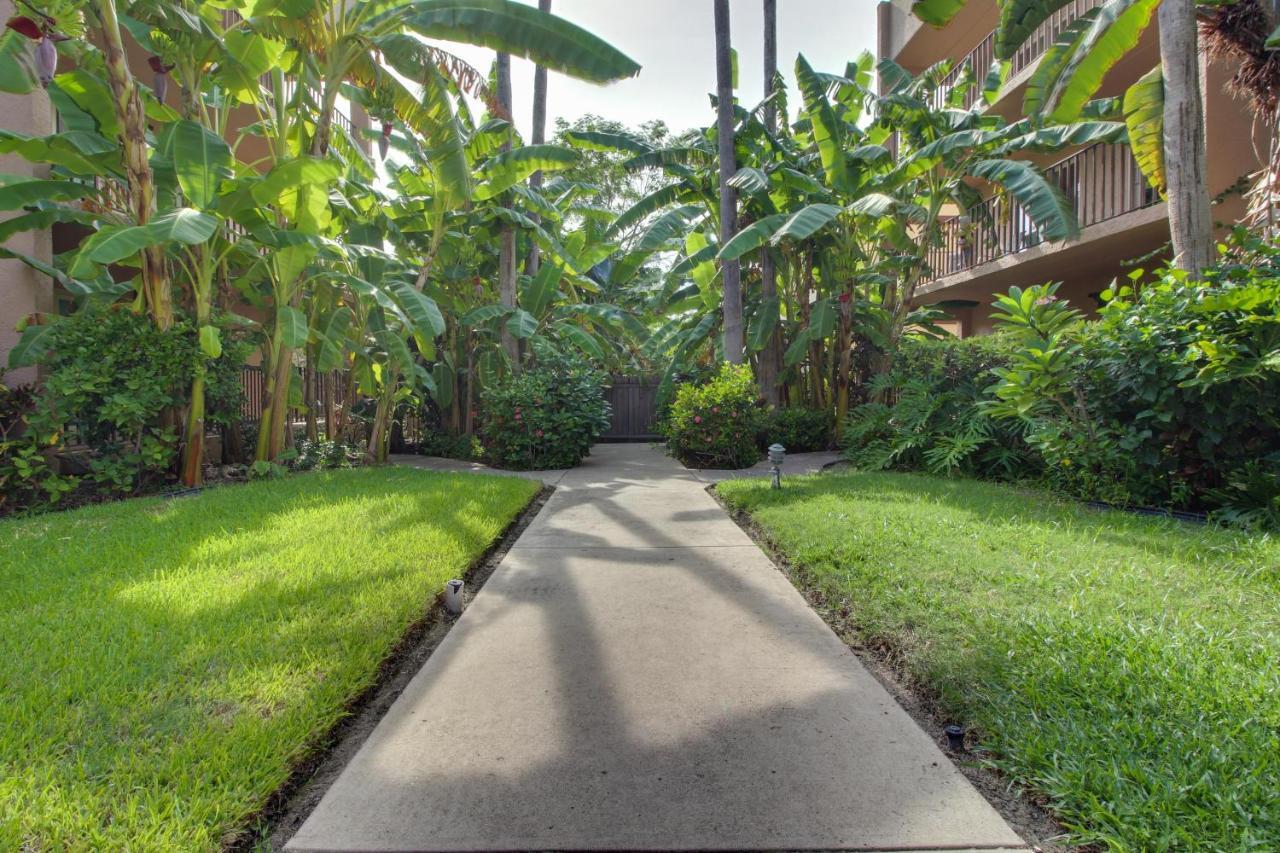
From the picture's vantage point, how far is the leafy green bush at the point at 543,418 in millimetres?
10250

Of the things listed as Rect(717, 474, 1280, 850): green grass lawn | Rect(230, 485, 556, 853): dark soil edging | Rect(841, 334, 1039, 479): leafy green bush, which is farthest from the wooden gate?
Rect(230, 485, 556, 853): dark soil edging

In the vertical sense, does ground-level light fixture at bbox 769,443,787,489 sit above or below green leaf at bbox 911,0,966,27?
below

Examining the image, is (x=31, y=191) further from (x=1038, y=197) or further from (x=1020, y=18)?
(x=1038, y=197)

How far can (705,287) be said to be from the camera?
13.2 m

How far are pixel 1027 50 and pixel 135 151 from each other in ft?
48.1

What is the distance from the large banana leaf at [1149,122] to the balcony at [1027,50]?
3.66 meters

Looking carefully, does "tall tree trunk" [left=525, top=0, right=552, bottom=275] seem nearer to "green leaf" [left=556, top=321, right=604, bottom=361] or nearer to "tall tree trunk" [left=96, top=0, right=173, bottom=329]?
"green leaf" [left=556, top=321, right=604, bottom=361]

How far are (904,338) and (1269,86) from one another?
488 cm

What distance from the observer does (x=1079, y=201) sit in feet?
35.2

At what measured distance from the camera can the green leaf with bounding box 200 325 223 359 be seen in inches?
278

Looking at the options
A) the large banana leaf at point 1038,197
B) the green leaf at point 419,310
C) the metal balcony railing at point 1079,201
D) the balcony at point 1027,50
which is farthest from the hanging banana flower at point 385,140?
the balcony at point 1027,50

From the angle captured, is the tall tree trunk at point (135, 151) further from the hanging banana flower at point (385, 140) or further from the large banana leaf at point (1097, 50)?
the large banana leaf at point (1097, 50)

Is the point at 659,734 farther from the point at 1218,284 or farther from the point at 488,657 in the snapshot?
the point at 1218,284

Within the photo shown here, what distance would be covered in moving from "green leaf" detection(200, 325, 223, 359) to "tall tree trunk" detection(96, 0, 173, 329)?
1.97ft
